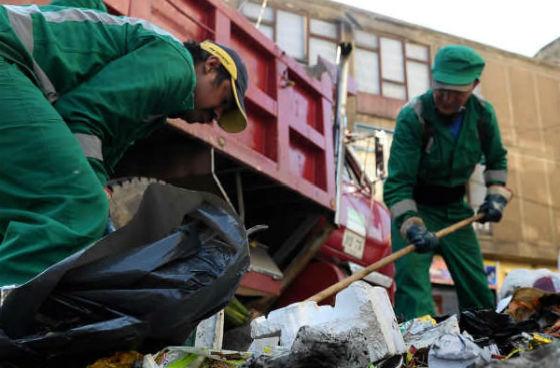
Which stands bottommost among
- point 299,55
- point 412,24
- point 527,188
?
point 527,188

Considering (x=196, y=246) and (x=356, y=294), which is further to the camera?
(x=356, y=294)

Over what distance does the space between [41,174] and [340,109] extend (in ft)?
11.7

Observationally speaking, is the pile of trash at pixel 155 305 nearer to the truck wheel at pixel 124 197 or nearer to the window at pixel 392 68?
the truck wheel at pixel 124 197

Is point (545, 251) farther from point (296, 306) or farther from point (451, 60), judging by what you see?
point (296, 306)

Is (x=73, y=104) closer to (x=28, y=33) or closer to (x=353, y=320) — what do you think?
(x=28, y=33)

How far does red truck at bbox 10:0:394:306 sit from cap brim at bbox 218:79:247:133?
84cm

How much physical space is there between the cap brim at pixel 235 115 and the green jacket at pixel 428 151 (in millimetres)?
1492

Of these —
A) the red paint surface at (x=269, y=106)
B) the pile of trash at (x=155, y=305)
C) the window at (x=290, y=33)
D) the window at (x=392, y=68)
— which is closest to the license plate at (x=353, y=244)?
the red paint surface at (x=269, y=106)

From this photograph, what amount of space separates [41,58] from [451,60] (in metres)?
2.35

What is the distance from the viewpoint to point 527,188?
628 inches

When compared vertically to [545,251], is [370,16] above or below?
above

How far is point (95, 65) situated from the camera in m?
1.90

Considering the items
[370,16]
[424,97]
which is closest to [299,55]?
[370,16]

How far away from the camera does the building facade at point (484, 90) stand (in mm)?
14172
